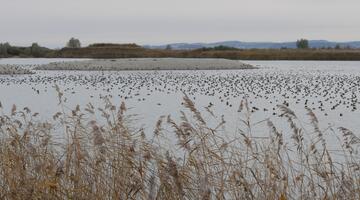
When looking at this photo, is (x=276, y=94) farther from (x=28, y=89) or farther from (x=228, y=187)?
(x=228, y=187)

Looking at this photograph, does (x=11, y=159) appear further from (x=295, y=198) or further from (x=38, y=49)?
(x=38, y=49)

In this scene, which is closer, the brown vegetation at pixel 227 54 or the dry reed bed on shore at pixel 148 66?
the dry reed bed on shore at pixel 148 66

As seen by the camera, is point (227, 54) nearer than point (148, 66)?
Answer: No

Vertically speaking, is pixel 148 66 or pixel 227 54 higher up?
pixel 148 66

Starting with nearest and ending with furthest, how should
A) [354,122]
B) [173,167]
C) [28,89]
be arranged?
[173,167] → [354,122] → [28,89]

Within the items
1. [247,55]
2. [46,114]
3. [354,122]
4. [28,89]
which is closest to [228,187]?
[354,122]

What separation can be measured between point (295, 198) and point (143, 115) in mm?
8371

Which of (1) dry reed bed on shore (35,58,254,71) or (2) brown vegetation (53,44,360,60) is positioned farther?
(2) brown vegetation (53,44,360,60)

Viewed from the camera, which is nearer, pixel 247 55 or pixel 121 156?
pixel 121 156

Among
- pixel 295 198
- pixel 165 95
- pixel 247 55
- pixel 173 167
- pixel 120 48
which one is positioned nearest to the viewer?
pixel 173 167

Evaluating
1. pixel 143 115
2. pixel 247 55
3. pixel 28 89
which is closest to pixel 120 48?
pixel 247 55

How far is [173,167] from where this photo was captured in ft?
13.3

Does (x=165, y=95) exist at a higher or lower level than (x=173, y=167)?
lower

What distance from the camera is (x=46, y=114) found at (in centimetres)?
1446
